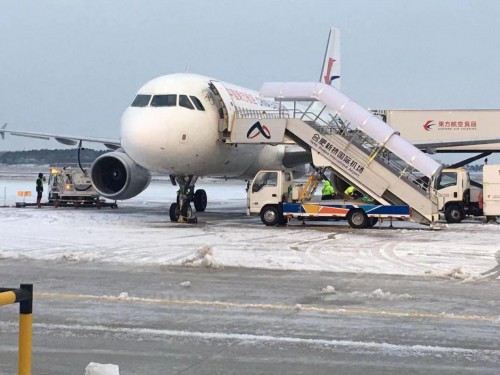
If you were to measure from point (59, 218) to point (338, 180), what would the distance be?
8.18m

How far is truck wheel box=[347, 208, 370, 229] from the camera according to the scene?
62.4ft

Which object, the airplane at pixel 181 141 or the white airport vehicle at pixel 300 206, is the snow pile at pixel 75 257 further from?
the white airport vehicle at pixel 300 206

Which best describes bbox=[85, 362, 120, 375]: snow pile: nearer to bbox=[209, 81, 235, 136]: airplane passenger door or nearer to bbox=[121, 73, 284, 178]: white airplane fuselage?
bbox=[121, 73, 284, 178]: white airplane fuselage

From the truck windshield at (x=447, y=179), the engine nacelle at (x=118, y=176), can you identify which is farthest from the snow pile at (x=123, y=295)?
the truck windshield at (x=447, y=179)

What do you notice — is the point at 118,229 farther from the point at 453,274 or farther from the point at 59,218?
the point at 453,274

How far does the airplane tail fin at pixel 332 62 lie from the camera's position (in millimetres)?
36344

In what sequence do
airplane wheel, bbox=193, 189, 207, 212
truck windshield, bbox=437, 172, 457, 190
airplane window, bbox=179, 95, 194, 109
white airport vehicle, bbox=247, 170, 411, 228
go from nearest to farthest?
white airport vehicle, bbox=247, 170, 411, 228, airplane window, bbox=179, 95, 194, 109, truck windshield, bbox=437, 172, 457, 190, airplane wheel, bbox=193, 189, 207, 212

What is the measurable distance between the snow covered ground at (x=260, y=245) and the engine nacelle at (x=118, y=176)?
2546mm

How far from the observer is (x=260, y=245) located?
14383 millimetres

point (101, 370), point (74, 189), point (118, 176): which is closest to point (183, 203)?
point (118, 176)

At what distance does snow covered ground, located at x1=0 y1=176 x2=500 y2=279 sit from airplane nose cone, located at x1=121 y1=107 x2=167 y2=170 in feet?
5.78

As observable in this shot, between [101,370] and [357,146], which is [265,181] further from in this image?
[101,370]

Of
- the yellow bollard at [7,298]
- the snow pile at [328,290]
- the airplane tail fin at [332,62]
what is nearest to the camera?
the yellow bollard at [7,298]

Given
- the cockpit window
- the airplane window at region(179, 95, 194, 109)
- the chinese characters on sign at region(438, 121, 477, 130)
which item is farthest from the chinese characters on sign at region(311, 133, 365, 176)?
the chinese characters on sign at region(438, 121, 477, 130)
